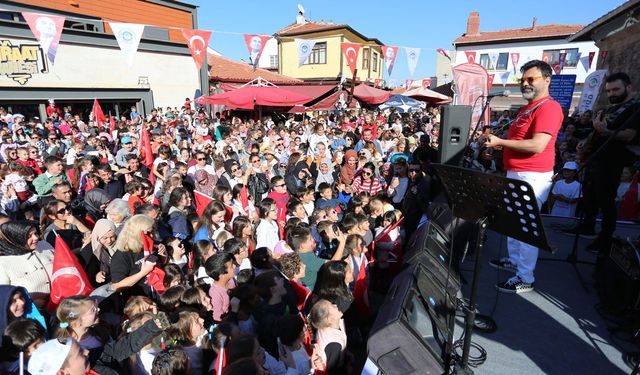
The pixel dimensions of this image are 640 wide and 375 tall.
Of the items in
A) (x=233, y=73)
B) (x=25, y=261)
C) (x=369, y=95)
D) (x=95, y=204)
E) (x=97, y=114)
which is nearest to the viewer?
(x=25, y=261)

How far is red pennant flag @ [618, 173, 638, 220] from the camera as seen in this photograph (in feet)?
18.0

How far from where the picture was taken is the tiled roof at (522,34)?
31781 millimetres

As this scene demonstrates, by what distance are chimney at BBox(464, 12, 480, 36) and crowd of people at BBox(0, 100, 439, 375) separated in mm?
37912

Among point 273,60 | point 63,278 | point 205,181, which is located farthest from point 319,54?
point 63,278

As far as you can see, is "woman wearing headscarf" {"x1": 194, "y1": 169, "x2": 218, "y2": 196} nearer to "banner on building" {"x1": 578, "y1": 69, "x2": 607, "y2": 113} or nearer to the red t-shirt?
the red t-shirt

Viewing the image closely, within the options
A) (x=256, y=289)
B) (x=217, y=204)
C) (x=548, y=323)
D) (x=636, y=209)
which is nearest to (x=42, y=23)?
(x=217, y=204)

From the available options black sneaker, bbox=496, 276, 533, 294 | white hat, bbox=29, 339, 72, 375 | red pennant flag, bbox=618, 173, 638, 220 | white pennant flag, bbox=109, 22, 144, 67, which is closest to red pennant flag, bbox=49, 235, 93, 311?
white hat, bbox=29, 339, 72, 375

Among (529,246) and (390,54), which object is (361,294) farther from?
(390,54)

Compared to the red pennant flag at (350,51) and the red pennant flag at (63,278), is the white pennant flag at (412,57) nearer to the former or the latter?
the red pennant flag at (350,51)

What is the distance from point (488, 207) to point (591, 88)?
12.2 m

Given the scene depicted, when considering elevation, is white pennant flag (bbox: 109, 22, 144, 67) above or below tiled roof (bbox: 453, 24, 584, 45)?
below

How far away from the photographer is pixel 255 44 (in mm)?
12484

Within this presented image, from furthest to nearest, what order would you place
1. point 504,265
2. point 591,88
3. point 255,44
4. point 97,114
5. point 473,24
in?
point 473,24 < point 97,114 < point 255,44 < point 591,88 < point 504,265

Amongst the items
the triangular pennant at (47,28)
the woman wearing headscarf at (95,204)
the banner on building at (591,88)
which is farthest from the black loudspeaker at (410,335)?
the banner on building at (591,88)
